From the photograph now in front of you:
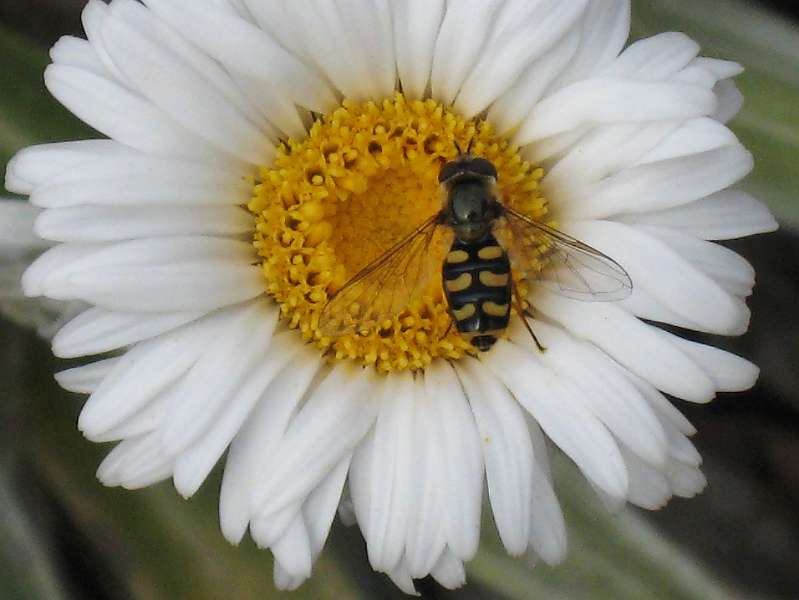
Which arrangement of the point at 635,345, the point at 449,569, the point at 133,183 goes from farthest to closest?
the point at 449,569
the point at 635,345
the point at 133,183

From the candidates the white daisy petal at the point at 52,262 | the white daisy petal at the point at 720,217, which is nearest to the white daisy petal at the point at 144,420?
the white daisy petal at the point at 52,262

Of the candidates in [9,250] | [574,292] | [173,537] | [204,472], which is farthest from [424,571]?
[9,250]

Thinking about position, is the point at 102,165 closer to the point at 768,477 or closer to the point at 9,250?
the point at 9,250

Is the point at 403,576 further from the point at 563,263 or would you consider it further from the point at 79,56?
the point at 79,56

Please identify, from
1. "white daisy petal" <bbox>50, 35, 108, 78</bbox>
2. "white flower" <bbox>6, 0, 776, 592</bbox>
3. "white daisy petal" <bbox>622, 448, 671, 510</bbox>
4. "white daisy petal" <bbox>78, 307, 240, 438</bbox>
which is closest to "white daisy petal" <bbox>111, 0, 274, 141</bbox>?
"white flower" <bbox>6, 0, 776, 592</bbox>

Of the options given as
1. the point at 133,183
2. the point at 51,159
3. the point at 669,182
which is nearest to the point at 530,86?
the point at 669,182
